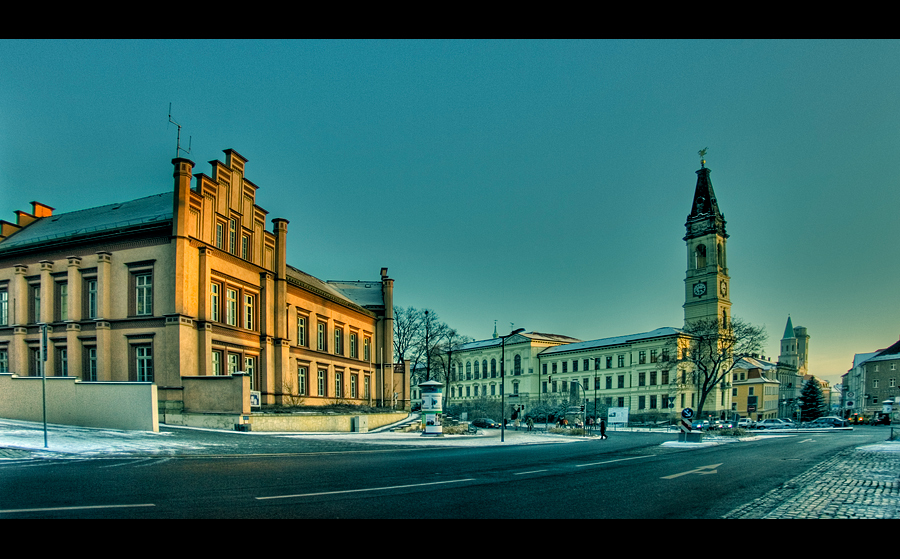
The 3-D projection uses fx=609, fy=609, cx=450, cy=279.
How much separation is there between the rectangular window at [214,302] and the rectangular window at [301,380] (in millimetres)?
11267

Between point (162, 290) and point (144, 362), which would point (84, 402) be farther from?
point (162, 290)

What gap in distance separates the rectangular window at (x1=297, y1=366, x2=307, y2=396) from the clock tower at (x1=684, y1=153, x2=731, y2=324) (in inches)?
2574

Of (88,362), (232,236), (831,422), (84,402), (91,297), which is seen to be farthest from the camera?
(831,422)

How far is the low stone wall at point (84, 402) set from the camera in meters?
24.6

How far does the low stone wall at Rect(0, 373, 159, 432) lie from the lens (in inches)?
967

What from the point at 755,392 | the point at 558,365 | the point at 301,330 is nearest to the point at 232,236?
the point at 301,330

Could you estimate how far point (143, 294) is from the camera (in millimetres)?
30500

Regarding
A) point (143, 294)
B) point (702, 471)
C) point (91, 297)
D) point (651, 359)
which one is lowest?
point (651, 359)

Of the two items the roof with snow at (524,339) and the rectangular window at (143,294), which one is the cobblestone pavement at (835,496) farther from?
the roof with snow at (524,339)

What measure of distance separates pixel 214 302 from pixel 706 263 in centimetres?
7827

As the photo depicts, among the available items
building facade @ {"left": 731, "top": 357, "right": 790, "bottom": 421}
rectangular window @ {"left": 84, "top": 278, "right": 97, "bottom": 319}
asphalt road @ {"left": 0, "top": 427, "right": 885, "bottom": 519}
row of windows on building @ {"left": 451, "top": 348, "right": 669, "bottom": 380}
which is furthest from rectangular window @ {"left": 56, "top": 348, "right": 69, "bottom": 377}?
building facade @ {"left": 731, "top": 357, "right": 790, "bottom": 421}

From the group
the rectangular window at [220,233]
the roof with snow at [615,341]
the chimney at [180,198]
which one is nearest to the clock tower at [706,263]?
the roof with snow at [615,341]
